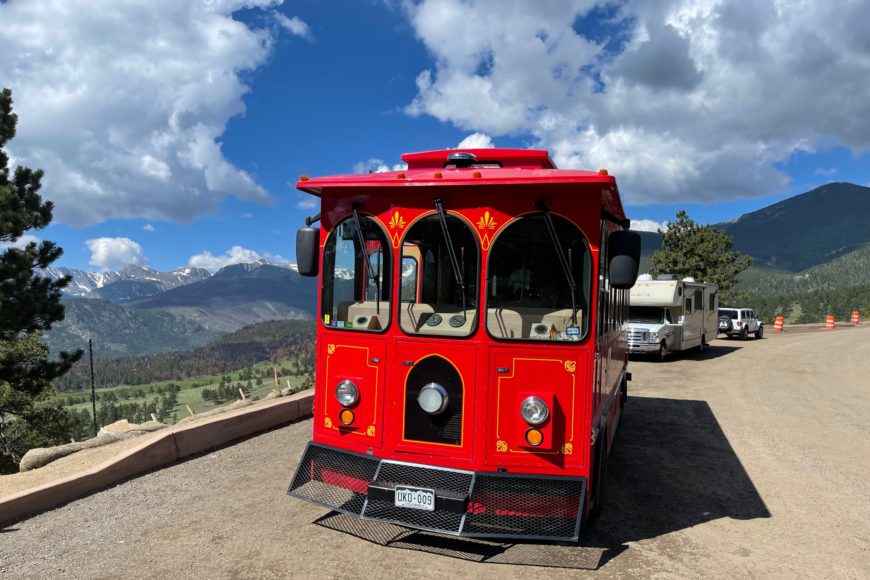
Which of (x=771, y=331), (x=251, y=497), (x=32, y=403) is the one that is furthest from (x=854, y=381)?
(x=32, y=403)

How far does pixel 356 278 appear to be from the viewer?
5.50m

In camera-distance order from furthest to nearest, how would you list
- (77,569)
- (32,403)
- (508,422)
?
(32,403) → (508,422) → (77,569)

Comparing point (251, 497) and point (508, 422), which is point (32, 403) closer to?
point (251, 497)

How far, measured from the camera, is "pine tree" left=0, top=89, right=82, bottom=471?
20812 millimetres

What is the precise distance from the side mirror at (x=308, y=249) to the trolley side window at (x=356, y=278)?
0.29 ft

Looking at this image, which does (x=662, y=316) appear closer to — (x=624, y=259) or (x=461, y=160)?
(x=461, y=160)

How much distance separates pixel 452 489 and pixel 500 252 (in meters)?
2.01

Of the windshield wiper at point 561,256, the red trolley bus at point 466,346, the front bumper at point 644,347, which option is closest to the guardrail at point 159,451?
the red trolley bus at point 466,346

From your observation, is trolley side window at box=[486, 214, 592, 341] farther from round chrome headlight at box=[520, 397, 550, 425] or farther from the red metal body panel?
round chrome headlight at box=[520, 397, 550, 425]

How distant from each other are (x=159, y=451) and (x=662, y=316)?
54.5 feet

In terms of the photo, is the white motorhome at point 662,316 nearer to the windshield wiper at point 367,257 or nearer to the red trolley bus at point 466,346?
the red trolley bus at point 466,346

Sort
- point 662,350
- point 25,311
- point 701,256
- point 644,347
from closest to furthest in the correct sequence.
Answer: point 644,347
point 662,350
point 25,311
point 701,256

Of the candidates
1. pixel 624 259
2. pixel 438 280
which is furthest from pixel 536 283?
pixel 438 280

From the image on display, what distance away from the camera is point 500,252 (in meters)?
4.94
